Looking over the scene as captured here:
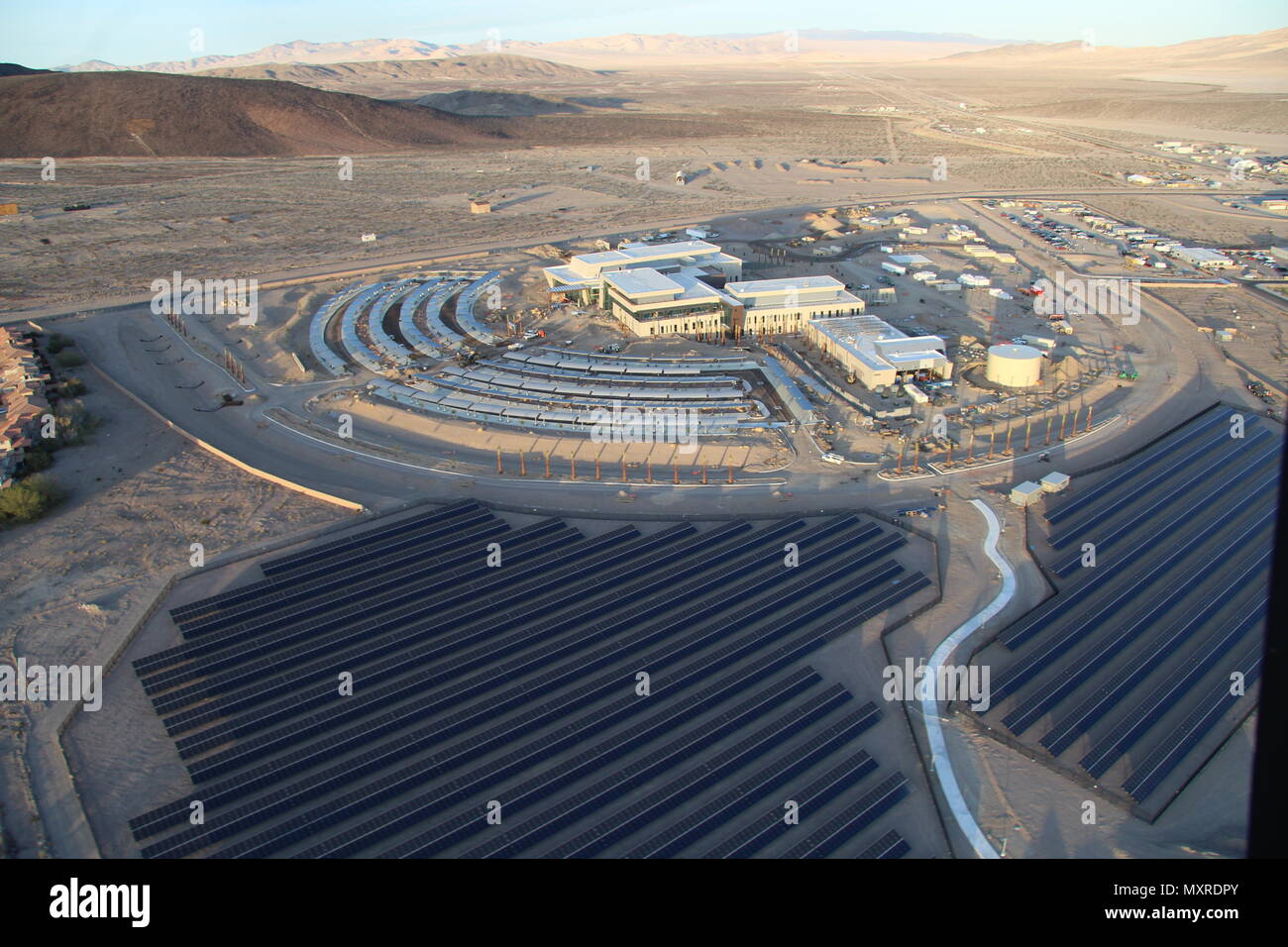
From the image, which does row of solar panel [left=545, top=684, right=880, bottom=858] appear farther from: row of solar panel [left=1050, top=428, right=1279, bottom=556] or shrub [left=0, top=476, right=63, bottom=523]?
shrub [left=0, top=476, right=63, bottom=523]

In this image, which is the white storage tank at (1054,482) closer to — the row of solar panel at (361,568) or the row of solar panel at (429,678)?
the row of solar panel at (429,678)

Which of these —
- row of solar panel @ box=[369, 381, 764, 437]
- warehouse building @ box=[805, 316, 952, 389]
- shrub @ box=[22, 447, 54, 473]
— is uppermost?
warehouse building @ box=[805, 316, 952, 389]

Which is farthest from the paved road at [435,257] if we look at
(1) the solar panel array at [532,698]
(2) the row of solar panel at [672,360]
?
(1) the solar panel array at [532,698]

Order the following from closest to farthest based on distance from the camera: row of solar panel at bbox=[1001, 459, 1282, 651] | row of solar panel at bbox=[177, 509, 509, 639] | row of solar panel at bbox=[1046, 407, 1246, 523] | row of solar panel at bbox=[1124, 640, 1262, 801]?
row of solar panel at bbox=[1124, 640, 1262, 801]
row of solar panel at bbox=[177, 509, 509, 639]
row of solar panel at bbox=[1001, 459, 1282, 651]
row of solar panel at bbox=[1046, 407, 1246, 523]

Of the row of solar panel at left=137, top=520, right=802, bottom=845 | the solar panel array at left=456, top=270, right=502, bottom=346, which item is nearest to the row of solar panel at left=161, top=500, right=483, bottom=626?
the row of solar panel at left=137, top=520, right=802, bottom=845

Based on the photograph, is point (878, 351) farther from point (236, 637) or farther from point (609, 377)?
point (236, 637)

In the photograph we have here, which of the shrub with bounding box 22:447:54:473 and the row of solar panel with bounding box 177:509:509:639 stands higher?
the shrub with bounding box 22:447:54:473

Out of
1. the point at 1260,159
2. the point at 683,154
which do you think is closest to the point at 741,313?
the point at 683,154

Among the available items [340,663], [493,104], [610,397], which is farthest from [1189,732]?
[493,104]
